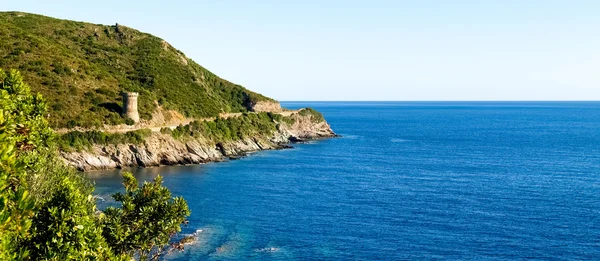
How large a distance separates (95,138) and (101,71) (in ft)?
118

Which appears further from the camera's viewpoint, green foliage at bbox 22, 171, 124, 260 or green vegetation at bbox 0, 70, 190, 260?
green foliage at bbox 22, 171, 124, 260

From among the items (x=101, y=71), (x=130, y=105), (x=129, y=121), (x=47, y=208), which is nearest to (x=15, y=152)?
(x=47, y=208)

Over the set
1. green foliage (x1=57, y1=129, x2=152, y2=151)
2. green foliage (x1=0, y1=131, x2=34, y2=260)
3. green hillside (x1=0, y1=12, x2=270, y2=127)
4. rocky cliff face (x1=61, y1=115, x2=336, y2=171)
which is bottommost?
rocky cliff face (x1=61, y1=115, x2=336, y2=171)

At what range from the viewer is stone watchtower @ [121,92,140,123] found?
333 ft

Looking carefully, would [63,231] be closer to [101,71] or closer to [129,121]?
[129,121]

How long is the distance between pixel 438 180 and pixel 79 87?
70658 millimetres

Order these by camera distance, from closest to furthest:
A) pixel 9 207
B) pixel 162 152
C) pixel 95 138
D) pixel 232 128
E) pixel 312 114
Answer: pixel 9 207 → pixel 95 138 → pixel 162 152 → pixel 232 128 → pixel 312 114

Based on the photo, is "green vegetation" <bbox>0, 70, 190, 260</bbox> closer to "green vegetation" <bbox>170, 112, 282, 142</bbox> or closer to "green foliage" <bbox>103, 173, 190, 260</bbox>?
"green foliage" <bbox>103, 173, 190, 260</bbox>

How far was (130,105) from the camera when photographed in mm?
101938

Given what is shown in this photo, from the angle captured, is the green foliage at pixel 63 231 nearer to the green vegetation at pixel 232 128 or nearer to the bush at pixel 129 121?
the bush at pixel 129 121

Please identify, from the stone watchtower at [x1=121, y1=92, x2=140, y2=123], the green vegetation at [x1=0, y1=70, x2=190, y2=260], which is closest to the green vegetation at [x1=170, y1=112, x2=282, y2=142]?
the stone watchtower at [x1=121, y1=92, x2=140, y2=123]

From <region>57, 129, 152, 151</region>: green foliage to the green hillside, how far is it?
3.41 metres

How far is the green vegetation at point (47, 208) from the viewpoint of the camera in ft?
39.9

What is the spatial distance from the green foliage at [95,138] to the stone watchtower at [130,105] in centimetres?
514
